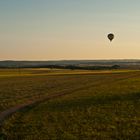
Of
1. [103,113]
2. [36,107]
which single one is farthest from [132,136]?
[36,107]

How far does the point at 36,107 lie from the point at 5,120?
245 inches

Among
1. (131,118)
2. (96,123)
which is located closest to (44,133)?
(96,123)

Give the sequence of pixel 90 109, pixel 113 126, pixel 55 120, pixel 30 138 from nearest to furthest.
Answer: pixel 30 138 → pixel 113 126 → pixel 55 120 → pixel 90 109

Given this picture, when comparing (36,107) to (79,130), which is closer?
(79,130)

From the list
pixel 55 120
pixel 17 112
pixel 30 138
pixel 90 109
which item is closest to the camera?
pixel 30 138

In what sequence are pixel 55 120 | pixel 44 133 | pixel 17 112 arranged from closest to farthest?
A: pixel 44 133 → pixel 55 120 → pixel 17 112

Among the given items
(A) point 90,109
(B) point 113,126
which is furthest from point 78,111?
(B) point 113,126

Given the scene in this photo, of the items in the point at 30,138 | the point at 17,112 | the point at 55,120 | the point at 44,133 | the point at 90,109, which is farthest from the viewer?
the point at 90,109

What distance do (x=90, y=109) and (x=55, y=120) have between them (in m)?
5.24

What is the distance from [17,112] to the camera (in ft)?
81.0

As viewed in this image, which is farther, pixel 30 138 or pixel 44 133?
pixel 44 133

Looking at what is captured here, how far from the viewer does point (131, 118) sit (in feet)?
75.0

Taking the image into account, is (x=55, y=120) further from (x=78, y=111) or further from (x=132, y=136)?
(x=132, y=136)

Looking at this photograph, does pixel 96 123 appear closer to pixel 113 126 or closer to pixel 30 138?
pixel 113 126
